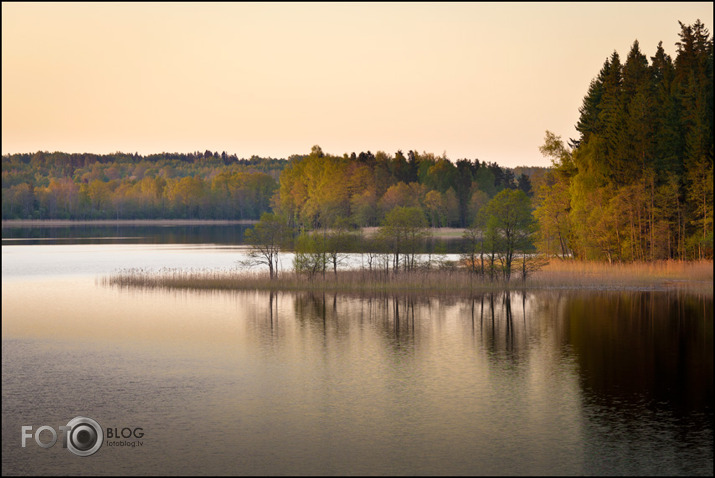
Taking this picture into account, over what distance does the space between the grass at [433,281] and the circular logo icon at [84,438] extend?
3844 centimetres

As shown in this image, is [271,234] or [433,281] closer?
[433,281]

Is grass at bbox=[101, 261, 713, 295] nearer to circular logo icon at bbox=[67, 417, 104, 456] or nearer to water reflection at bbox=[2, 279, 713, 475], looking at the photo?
water reflection at bbox=[2, 279, 713, 475]

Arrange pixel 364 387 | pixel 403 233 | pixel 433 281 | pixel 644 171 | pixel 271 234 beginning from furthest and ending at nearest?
pixel 644 171 → pixel 403 233 → pixel 271 234 → pixel 433 281 → pixel 364 387

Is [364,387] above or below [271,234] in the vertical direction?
below

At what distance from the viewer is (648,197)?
70188 millimetres

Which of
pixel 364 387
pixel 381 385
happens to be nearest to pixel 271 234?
pixel 381 385

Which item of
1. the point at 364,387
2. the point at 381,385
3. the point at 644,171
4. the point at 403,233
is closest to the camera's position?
the point at 364,387

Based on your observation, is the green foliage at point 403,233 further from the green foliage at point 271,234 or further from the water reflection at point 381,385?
the water reflection at point 381,385

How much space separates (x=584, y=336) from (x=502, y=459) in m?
20.7

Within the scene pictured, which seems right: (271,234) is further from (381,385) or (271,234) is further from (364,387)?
(364,387)

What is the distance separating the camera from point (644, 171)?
234 ft

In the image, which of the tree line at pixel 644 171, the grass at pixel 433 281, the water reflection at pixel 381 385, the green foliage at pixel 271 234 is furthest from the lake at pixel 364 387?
the tree line at pixel 644 171

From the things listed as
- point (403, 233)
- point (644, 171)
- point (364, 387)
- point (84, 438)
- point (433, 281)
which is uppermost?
point (644, 171)

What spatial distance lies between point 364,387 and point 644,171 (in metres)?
53.6
